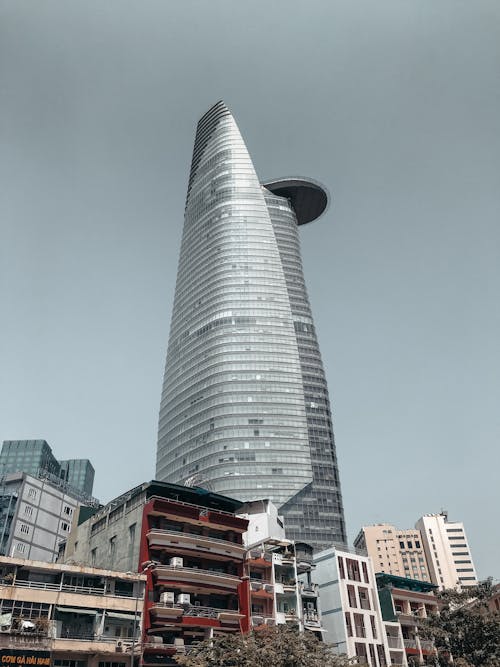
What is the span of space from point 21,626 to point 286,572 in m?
33.5

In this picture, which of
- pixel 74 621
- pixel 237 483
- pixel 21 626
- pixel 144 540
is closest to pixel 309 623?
pixel 144 540

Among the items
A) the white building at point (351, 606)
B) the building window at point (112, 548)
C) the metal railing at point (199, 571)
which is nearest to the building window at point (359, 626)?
the white building at point (351, 606)

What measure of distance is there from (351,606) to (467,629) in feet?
67.6

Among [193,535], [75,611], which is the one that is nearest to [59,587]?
[75,611]

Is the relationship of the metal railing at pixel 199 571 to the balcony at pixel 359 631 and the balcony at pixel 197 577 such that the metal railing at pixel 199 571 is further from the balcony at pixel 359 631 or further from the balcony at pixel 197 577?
the balcony at pixel 359 631

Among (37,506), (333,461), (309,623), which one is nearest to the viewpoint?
(309,623)

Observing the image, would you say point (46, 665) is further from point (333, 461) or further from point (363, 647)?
point (333, 461)

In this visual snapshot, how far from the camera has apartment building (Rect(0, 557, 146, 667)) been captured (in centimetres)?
4591

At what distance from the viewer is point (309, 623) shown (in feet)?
222

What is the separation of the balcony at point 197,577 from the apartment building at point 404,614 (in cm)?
2606

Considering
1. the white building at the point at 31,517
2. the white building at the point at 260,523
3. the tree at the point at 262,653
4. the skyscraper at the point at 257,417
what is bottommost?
the tree at the point at 262,653

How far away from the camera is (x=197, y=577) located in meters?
60.1

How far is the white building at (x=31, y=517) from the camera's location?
107250 millimetres

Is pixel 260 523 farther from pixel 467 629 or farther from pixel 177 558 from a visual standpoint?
pixel 467 629
